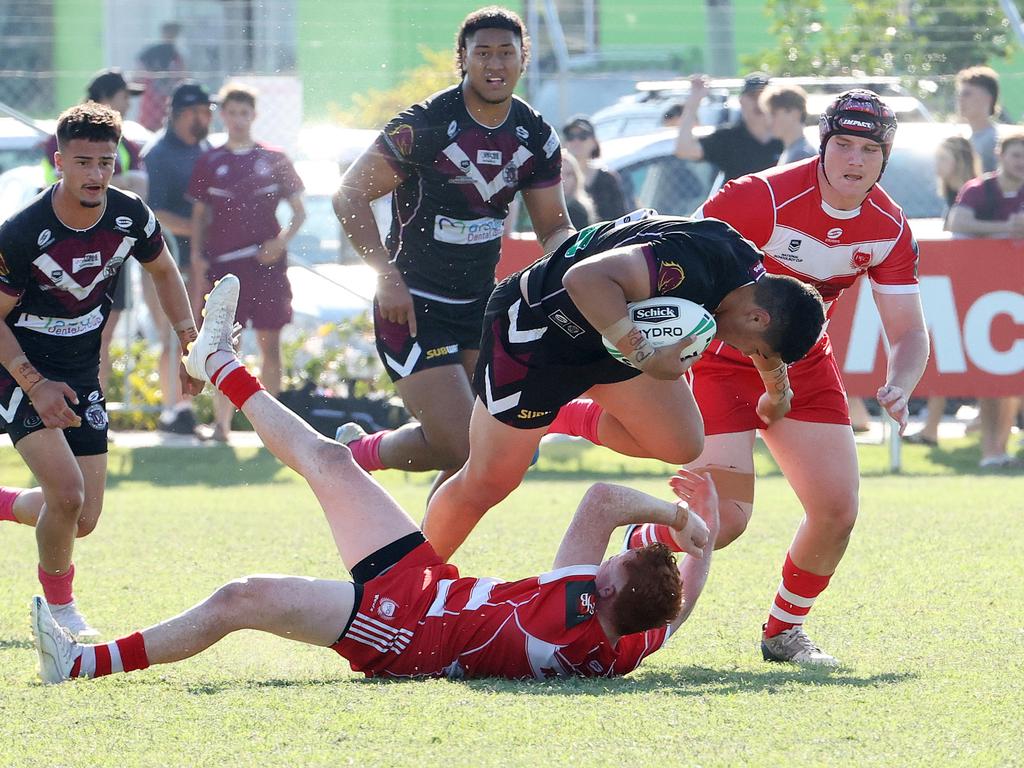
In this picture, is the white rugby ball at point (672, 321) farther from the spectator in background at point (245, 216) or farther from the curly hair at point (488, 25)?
the spectator in background at point (245, 216)

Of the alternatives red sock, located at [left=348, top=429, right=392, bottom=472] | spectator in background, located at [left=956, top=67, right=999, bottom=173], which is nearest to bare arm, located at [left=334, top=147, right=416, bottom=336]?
red sock, located at [left=348, top=429, right=392, bottom=472]

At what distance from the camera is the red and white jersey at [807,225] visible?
574 cm

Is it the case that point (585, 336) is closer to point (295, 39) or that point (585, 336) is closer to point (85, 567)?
point (85, 567)

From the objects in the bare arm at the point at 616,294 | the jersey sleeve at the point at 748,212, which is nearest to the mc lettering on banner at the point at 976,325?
the jersey sleeve at the point at 748,212

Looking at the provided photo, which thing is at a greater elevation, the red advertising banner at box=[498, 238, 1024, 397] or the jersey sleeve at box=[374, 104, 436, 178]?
the jersey sleeve at box=[374, 104, 436, 178]

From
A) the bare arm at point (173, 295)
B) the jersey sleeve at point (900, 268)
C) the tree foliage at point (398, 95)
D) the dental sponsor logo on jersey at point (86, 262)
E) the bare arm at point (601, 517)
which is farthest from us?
the tree foliage at point (398, 95)

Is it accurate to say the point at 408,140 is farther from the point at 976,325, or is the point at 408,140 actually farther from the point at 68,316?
the point at 976,325

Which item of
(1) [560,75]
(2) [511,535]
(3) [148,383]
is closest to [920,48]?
(1) [560,75]

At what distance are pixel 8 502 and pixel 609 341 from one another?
119 inches

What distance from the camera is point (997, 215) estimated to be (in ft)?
38.2

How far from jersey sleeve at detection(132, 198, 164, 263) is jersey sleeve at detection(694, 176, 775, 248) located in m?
2.11

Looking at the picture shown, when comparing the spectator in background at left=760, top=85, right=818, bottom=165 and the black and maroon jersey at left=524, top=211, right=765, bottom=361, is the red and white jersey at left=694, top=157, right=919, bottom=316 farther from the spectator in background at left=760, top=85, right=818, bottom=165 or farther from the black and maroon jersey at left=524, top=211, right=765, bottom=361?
the spectator in background at left=760, top=85, right=818, bottom=165

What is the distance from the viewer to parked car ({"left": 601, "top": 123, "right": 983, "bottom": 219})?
13.6 meters

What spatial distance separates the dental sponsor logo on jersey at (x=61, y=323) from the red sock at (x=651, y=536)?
2249 millimetres
